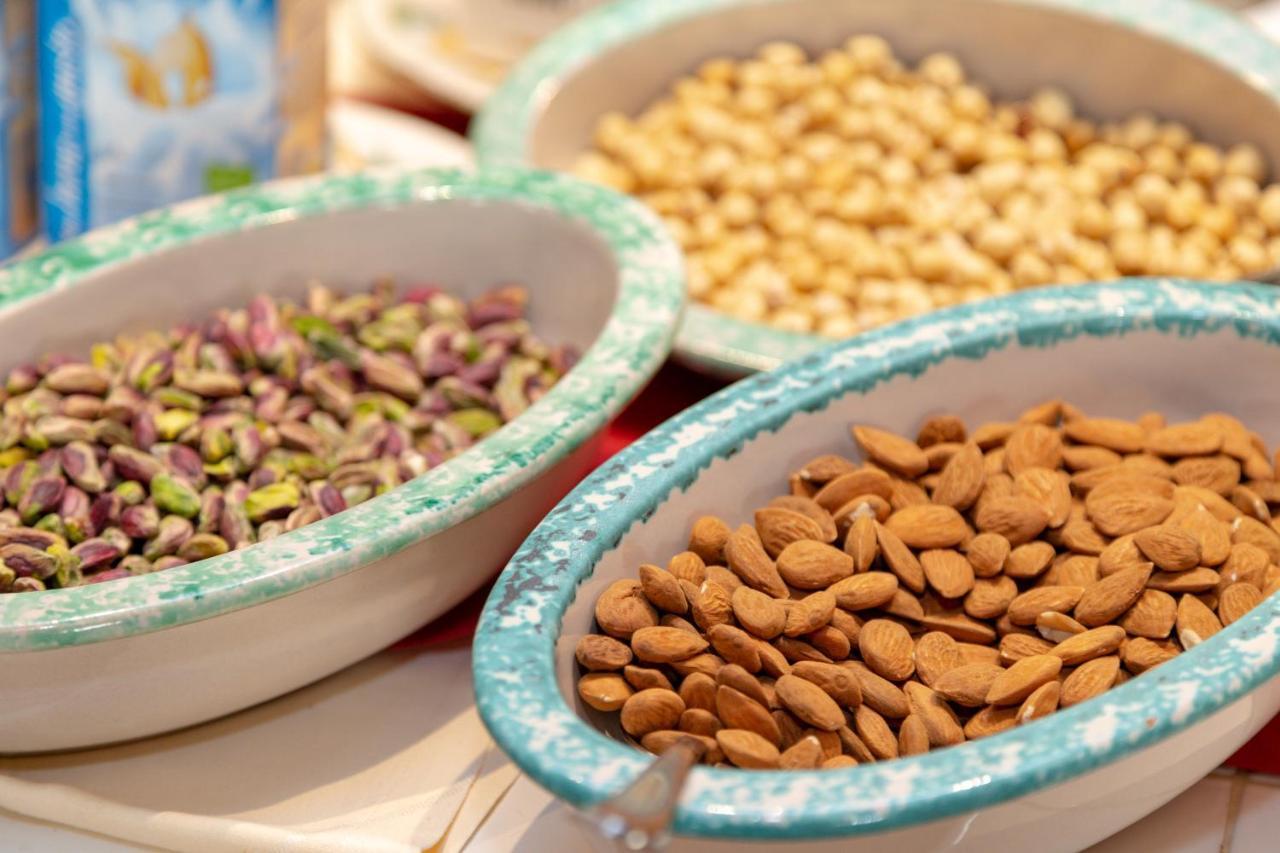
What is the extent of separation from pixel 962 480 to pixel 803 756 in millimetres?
197

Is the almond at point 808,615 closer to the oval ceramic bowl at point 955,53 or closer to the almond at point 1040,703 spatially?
the almond at point 1040,703

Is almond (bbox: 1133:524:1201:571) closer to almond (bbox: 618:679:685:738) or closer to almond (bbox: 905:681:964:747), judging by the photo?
almond (bbox: 905:681:964:747)

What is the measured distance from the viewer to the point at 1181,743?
1.69ft

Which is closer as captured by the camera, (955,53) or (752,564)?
(752,564)

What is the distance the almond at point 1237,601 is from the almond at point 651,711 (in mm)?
240

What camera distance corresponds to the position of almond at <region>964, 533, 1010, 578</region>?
0.61 metres

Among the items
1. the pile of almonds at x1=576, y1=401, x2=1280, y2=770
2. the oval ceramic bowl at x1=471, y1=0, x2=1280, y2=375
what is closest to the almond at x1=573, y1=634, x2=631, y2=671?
the pile of almonds at x1=576, y1=401, x2=1280, y2=770

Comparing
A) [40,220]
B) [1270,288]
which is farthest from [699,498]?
[40,220]

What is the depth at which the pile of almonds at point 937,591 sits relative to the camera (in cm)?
54

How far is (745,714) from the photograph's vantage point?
527mm

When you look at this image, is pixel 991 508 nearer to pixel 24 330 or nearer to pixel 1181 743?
pixel 1181 743

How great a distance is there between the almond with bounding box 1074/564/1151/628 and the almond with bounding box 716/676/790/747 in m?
0.15

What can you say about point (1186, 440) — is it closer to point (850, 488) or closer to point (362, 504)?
point (850, 488)

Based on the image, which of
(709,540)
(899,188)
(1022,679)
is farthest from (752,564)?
(899,188)
